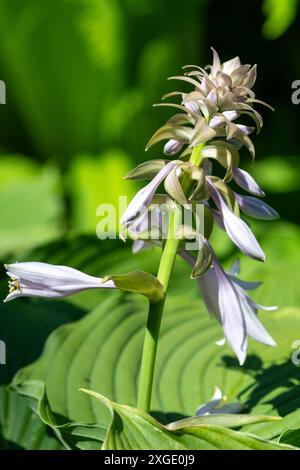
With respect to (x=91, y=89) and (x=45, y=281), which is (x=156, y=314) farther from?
(x=91, y=89)

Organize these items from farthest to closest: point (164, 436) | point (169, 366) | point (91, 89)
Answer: point (91, 89)
point (169, 366)
point (164, 436)

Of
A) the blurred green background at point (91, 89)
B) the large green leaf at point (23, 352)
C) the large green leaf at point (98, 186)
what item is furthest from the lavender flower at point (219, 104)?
the large green leaf at point (98, 186)

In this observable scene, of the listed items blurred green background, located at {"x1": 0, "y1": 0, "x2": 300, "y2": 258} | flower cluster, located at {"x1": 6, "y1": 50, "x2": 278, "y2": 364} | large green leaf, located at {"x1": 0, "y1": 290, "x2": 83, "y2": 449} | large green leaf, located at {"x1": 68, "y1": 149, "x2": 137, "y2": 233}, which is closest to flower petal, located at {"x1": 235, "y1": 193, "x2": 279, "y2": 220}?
flower cluster, located at {"x1": 6, "y1": 50, "x2": 278, "y2": 364}

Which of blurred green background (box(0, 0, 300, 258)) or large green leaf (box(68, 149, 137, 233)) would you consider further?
large green leaf (box(68, 149, 137, 233))

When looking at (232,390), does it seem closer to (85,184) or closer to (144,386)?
(144,386)

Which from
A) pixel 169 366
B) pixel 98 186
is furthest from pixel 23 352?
pixel 98 186

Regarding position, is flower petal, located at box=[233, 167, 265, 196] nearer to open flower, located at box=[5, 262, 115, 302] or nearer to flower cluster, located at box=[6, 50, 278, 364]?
flower cluster, located at box=[6, 50, 278, 364]
